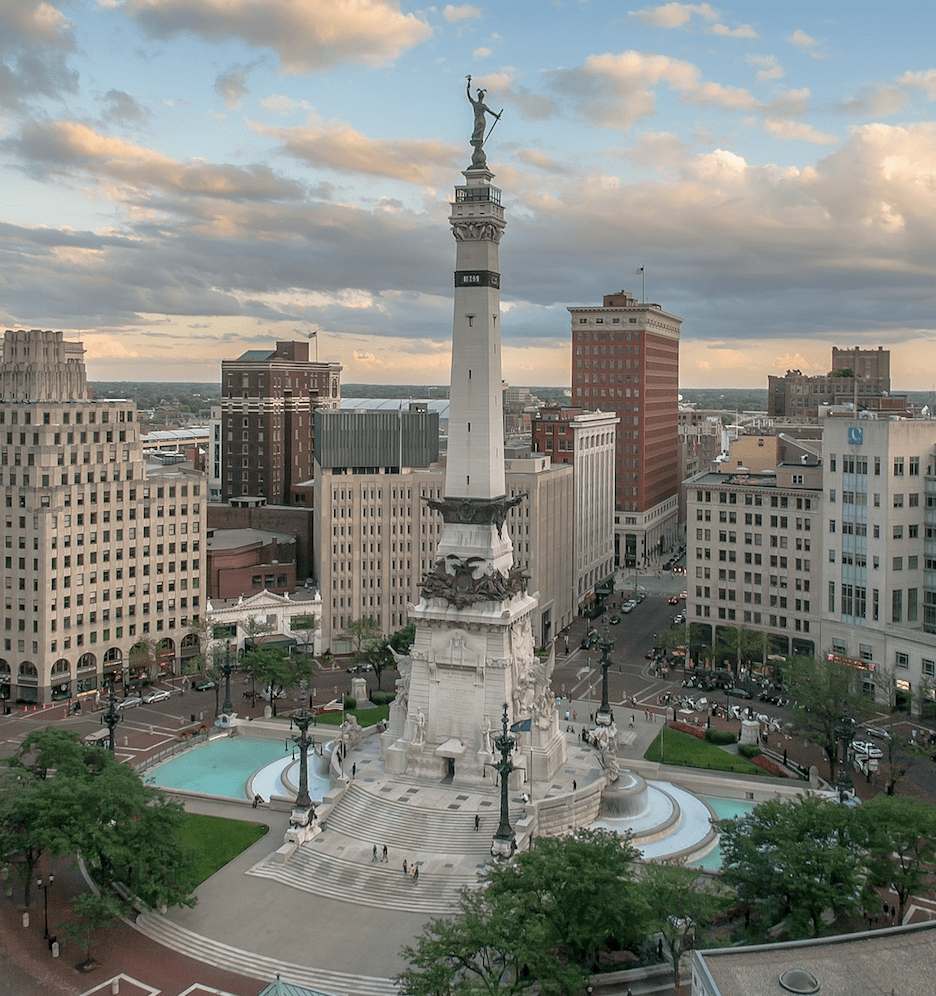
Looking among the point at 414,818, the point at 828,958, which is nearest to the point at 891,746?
the point at 414,818

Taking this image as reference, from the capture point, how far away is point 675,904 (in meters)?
48.1

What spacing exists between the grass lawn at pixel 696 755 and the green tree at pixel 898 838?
28205 millimetres

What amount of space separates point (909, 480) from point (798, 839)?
61.9 metres

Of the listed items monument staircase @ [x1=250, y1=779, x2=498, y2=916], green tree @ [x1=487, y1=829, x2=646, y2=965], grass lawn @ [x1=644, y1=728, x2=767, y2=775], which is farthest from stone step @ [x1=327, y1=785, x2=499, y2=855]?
grass lawn @ [x1=644, y1=728, x2=767, y2=775]

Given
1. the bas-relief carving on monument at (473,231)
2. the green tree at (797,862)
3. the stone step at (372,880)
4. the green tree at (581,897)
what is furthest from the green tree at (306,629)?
the green tree at (581,897)

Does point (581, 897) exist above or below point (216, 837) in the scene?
above

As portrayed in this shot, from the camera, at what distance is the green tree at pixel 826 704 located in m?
82.3

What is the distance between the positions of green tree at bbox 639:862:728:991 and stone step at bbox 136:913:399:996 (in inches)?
530

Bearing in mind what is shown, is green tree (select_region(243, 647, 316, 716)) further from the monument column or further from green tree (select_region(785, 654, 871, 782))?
green tree (select_region(785, 654, 871, 782))

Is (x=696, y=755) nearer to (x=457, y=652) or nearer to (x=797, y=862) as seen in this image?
(x=457, y=652)

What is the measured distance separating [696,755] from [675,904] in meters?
39.3

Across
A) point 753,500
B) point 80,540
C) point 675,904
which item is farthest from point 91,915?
point 753,500

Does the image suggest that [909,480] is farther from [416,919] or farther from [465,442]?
[416,919]

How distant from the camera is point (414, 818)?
221 ft
